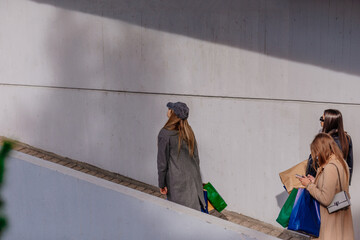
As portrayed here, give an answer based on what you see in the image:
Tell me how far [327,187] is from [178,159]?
5.35 ft

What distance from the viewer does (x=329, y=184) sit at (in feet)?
14.8

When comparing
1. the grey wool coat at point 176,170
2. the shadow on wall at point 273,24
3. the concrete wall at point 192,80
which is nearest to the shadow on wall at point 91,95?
the concrete wall at point 192,80

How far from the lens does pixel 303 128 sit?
257 inches

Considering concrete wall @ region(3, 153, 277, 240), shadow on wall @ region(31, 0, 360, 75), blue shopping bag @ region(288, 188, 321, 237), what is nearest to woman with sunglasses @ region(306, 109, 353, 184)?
blue shopping bag @ region(288, 188, 321, 237)

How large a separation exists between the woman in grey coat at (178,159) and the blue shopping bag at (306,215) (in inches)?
48.8

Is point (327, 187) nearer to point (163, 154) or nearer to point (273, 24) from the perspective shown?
point (163, 154)

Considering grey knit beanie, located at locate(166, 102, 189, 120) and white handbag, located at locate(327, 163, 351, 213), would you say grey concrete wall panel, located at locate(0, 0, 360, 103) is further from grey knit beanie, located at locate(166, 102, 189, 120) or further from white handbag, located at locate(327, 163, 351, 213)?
white handbag, located at locate(327, 163, 351, 213)

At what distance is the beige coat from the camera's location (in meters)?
4.51

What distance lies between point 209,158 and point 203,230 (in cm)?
324

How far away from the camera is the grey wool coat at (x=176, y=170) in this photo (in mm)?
5480

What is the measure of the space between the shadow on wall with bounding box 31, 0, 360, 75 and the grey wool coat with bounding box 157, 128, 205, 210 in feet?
6.23

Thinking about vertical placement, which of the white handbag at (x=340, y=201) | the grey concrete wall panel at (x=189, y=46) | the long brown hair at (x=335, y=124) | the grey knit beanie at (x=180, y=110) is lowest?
the white handbag at (x=340, y=201)

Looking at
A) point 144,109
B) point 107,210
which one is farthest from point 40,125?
point 107,210

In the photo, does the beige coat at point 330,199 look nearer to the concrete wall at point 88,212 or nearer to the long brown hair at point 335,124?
the long brown hair at point 335,124
